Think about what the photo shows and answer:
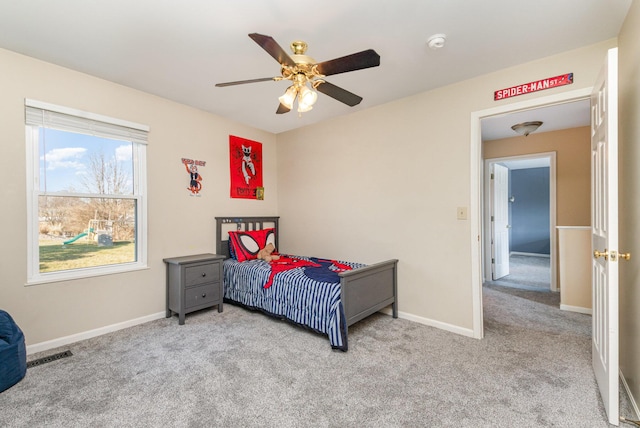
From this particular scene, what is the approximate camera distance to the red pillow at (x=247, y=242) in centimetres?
378

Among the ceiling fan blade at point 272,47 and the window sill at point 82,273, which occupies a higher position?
the ceiling fan blade at point 272,47

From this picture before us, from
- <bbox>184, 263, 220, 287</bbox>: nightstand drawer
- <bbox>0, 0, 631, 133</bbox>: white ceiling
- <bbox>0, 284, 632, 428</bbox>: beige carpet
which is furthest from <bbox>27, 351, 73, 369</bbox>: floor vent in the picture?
<bbox>0, 0, 631, 133</bbox>: white ceiling

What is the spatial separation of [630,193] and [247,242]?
11.7ft

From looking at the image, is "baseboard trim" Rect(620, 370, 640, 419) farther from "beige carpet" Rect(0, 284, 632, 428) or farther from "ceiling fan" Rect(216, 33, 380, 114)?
"ceiling fan" Rect(216, 33, 380, 114)

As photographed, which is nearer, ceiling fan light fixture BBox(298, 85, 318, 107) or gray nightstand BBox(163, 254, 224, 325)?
ceiling fan light fixture BBox(298, 85, 318, 107)

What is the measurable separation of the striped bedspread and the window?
1.03 metres

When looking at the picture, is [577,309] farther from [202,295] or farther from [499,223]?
[202,295]

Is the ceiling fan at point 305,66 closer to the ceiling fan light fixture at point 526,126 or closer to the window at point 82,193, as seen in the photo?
the window at point 82,193

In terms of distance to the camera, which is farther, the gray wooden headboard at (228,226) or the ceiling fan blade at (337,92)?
the gray wooden headboard at (228,226)

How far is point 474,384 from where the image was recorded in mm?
1981

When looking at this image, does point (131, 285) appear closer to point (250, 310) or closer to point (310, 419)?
point (250, 310)

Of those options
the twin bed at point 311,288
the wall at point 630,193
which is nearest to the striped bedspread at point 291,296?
the twin bed at point 311,288

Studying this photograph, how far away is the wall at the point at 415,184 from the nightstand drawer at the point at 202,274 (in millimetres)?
1389

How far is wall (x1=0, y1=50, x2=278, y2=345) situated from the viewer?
236 cm
